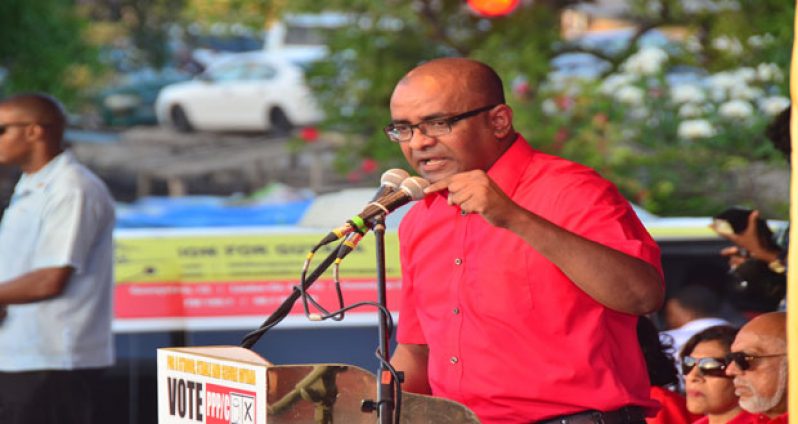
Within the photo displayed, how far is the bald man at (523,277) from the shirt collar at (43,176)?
100 inches

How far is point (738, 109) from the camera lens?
36.1 feet

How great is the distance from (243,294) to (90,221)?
1.55 meters

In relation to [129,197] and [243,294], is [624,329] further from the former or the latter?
[129,197]

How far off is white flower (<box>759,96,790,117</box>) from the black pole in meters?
8.08

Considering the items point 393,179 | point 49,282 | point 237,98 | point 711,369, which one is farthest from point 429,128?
point 237,98

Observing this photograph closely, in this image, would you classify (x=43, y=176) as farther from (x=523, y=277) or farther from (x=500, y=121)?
(x=523, y=277)

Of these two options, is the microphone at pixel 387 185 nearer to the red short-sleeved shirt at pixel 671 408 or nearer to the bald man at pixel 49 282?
the red short-sleeved shirt at pixel 671 408

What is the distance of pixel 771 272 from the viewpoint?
18.9 feet

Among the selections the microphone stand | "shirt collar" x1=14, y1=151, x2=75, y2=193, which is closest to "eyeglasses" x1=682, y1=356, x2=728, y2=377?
the microphone stand

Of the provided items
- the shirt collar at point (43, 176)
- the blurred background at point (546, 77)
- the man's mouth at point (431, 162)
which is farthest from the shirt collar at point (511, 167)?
the blurred background at point (546, 77)

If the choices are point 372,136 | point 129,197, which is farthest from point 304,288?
point 129,197

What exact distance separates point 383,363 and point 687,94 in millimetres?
8391

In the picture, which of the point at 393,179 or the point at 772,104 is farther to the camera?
the point at 772,104

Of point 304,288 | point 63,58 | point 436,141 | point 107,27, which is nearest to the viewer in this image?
point 304,288
